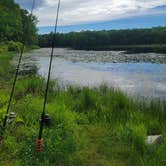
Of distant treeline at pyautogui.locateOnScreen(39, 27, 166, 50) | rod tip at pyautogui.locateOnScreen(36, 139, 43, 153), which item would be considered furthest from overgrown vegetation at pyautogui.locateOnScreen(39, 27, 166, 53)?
rod tip at pyautogui.locateOnScreen(36, 139, 43, 153)

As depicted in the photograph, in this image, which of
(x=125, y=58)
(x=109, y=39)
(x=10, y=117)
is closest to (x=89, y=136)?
(x=10, y=117)

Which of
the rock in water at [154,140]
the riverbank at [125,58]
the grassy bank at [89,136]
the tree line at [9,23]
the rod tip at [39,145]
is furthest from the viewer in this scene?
the tree line at [9,23]

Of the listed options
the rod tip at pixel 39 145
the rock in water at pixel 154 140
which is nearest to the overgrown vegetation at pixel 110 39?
the rock in water at pixel 154 140

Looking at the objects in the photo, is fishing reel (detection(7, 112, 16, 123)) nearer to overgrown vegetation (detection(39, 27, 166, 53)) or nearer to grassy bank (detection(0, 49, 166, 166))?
grassy bank (detection(0, 49, 166, 166))

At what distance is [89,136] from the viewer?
5539 millimetres

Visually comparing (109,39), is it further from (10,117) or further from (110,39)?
(10,117)

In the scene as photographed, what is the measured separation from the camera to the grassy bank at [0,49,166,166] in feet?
14.1

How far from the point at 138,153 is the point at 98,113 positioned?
8.76 ft

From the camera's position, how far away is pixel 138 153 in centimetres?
470

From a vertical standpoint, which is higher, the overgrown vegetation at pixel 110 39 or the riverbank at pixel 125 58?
the overgrown vegetation at pixel 110 39

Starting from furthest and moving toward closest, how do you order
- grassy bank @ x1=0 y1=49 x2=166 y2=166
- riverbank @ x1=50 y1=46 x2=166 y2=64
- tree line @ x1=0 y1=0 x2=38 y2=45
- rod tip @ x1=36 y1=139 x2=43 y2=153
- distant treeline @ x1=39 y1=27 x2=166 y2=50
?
distant treeline @ x1=39 y1=27 x2=166 y2=50 < tree line @ x1=0 y1=0 x2=38 y2=45 < riverbank @ x1=50 y1=46 x2=166 y2=64 < grassy bank @ x1=0 y1=49 x2=166 y2=166 < rod tip @ x1=36 y1=139 x2=43 y2=153

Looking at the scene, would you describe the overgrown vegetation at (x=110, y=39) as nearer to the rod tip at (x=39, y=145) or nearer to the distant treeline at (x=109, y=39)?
the distant treeline at (x=109, y=39)

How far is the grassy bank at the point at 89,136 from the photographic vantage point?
4285 millimetres

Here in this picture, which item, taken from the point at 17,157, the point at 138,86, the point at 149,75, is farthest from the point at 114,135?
the point at 149,75
